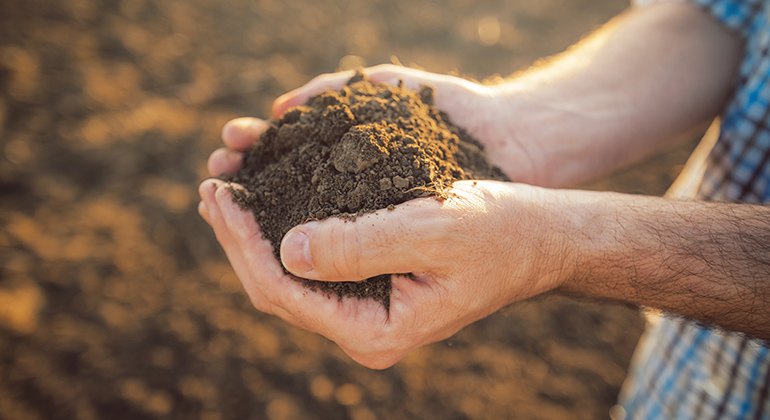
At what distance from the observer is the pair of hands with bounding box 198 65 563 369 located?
49.5 inches

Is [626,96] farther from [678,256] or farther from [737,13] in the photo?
[678,256]

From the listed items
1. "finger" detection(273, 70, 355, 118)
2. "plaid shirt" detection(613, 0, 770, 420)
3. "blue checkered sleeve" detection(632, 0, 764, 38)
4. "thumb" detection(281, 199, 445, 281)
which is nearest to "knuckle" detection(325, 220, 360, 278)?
"thumb" detection(281, 199, 445, 281)

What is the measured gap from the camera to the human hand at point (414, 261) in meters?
1.26

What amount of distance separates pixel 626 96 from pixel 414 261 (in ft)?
4.70

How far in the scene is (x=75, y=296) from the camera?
2.79m

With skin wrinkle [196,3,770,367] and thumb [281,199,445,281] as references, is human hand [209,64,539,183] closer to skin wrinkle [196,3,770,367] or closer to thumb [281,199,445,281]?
skin wrinkle [196,3,770,367]

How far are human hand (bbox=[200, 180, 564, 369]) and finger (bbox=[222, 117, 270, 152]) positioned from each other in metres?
0.38

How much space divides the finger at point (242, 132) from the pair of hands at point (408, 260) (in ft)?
1.06

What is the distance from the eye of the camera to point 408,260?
4.15ft

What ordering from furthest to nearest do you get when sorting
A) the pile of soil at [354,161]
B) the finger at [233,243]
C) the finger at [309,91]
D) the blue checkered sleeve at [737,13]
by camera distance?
the finger at [309,91], the blue checkered sleeve at [737,13], the finger at [233,243], the pile of soil at [354,161]

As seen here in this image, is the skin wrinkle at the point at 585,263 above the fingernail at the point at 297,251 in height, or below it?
below

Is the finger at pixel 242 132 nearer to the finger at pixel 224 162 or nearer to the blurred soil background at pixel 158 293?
the finger at pixel 224 162

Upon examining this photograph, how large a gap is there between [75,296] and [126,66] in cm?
271

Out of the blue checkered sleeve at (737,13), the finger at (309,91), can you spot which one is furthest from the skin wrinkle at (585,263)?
the blue checkered sleeve at (737,13)
